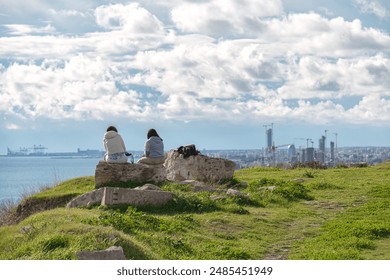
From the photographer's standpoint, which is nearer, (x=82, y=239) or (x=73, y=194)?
(x=82, y=239)

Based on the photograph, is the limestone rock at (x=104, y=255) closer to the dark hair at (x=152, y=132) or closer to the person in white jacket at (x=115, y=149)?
the person in white jacket at (x=115, y=149)

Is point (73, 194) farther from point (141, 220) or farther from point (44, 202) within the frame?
point (141, 220)

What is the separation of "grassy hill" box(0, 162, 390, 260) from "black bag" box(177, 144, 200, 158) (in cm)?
440

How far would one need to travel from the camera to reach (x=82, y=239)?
12.6 meters

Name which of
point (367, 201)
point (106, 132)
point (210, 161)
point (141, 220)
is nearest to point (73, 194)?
point (106, 132)

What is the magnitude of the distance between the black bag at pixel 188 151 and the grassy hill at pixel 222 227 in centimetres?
440

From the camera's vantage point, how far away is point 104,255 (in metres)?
11.4

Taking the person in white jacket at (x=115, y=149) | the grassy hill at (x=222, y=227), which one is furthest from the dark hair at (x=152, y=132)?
the grassy hill at (x=222, y=227)

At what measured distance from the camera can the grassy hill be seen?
42.9ft

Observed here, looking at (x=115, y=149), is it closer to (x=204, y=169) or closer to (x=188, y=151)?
(x=188, y=151)

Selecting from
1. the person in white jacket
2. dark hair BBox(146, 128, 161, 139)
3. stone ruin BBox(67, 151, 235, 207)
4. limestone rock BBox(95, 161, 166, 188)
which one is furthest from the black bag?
limestone rock BBox(95, 161, 166, 188)

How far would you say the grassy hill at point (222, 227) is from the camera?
13.1 meters

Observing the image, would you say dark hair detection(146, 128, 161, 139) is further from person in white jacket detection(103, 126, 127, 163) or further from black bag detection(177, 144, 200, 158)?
black bag detection(177, 144, 200, 158)
